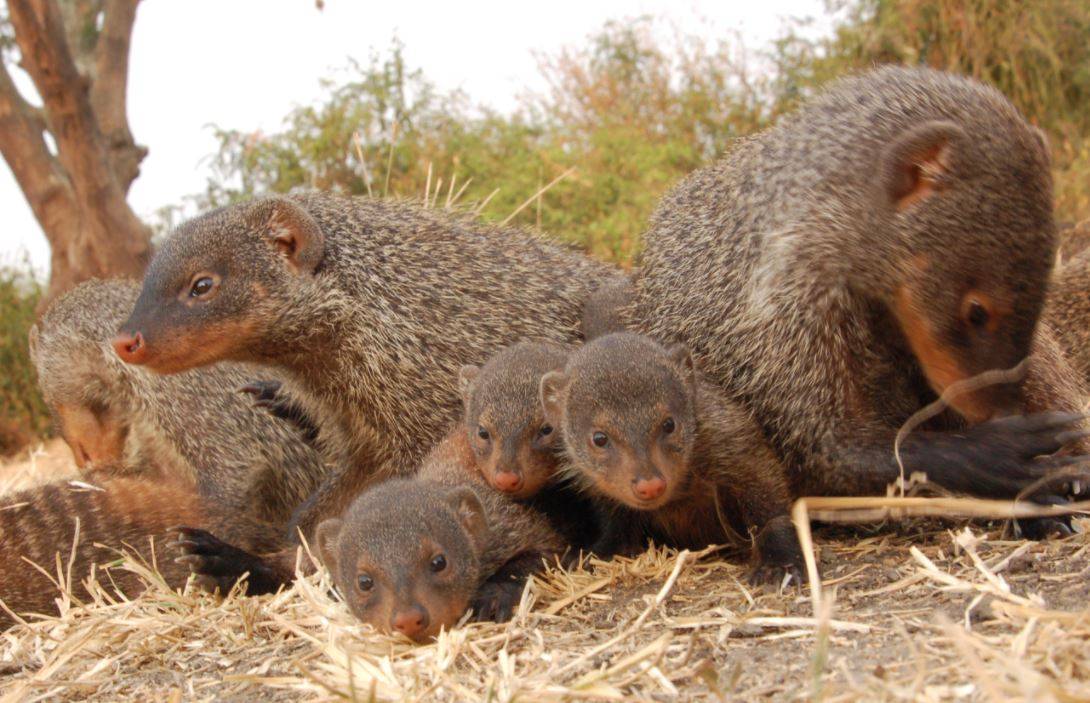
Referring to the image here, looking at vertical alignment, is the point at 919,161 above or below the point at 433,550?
above

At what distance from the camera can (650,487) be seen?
2.81m

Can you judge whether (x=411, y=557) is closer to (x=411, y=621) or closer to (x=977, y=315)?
(x=411, y=621)

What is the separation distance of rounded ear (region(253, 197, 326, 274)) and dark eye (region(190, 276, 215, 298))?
29cm

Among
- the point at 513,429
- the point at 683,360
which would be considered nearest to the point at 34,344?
the point at 513,429

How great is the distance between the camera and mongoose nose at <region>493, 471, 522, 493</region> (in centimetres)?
324

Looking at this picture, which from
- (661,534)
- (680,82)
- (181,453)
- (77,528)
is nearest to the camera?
(661,534)

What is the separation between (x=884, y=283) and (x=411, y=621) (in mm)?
1596

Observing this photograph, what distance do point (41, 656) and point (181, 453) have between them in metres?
1.69

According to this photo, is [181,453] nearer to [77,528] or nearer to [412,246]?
[77,528]

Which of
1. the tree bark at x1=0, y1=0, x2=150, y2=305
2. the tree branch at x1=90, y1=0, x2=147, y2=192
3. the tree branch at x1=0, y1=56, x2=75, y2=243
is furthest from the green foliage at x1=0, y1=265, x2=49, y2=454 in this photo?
the tree branch at x1=90, y1=0, x2=147, y2=192

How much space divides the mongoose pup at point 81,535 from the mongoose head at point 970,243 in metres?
2.73

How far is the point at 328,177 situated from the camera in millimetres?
9938

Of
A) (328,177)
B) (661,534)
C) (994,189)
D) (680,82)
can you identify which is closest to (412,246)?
(661,534)

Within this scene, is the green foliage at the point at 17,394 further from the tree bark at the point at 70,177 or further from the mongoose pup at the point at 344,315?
the mongoose pup at the point at 344,315
